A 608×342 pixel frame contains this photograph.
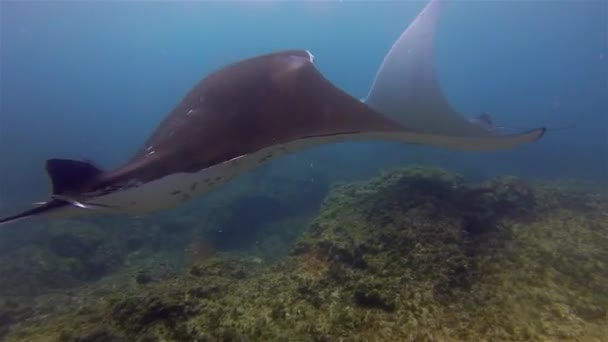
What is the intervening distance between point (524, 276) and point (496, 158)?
78.0ft

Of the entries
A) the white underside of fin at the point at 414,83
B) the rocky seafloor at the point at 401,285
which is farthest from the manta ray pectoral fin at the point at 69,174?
the white underside of fin at the point at 414,83

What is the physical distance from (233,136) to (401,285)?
1.95 meters

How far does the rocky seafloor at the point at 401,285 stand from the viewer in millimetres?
2383

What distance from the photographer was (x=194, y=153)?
271cm

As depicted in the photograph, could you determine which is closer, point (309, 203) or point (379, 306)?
point (379, 306)

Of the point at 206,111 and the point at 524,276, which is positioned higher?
the point at 206,111

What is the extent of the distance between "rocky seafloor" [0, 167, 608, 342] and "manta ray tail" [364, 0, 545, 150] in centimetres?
99

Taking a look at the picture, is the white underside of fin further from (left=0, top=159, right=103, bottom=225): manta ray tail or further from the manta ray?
(left=0, top=159, right=103, bottom=225): manta ray tail

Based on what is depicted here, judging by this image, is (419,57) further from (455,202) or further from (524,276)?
(524,276)

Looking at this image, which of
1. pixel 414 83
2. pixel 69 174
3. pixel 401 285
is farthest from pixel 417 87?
pixel 69 174

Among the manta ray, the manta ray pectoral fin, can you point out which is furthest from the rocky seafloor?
the manta ray pectoral fin

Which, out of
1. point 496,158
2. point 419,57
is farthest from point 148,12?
point 419,57

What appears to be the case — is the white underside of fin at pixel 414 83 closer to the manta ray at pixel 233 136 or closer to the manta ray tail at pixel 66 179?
the manta ray at pixel 233 136

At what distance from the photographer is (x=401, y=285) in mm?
2828
